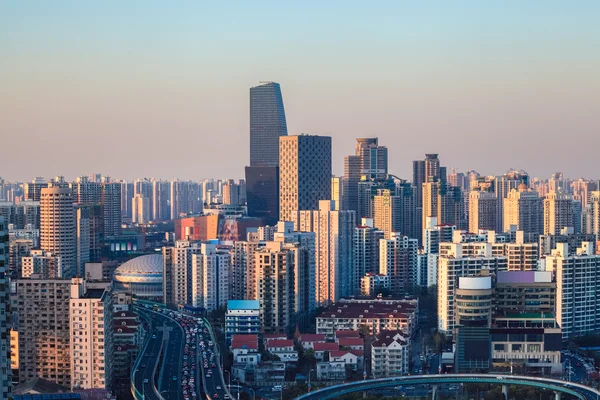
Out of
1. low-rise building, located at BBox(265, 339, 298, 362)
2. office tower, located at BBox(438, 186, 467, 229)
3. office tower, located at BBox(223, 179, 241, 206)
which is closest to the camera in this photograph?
low-rise building, located at BBox(265, 339, 298, 362)

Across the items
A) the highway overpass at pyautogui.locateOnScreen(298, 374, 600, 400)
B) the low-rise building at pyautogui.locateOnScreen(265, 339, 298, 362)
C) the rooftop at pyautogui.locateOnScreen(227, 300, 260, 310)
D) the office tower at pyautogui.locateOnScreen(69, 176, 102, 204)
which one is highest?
the office tower at pyautogui.locateOnScreen(69, 176, 102, 204)

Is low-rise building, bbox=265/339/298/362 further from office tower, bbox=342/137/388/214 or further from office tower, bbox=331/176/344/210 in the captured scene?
office tower, bbox=342/137/388/214

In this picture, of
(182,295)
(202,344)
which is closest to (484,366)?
(202,344)

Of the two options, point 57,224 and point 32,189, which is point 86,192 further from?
point 57,224

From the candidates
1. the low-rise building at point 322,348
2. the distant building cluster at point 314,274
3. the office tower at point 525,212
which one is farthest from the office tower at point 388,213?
the low-rise building at point 322,348

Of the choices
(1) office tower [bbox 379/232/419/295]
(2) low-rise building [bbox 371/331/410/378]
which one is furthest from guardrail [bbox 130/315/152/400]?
(1) office tower [bbox 379/232/419/295]

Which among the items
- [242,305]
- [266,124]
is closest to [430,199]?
[266,124]

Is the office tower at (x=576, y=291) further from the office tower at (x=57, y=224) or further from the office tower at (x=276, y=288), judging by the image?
the office tower at (x=57, y=224)

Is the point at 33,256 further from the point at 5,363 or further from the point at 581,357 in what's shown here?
the point at 5,363
